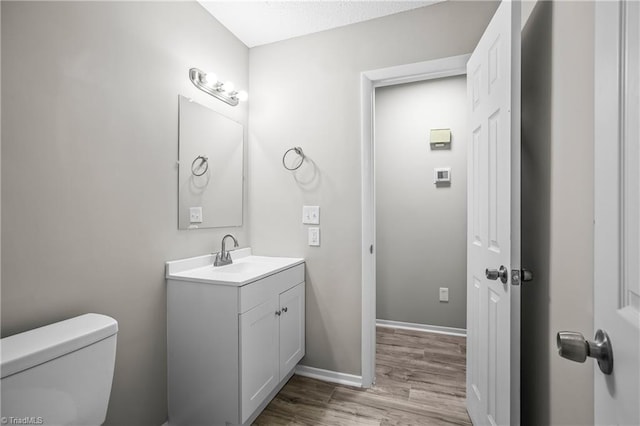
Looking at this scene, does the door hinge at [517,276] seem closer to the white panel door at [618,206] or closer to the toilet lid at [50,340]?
the white panel door at [618,206]

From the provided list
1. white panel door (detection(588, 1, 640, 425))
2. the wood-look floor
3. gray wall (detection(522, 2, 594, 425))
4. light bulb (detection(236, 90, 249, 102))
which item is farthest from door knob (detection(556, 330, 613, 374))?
light bulb (detection(236, 90, 249, 102))

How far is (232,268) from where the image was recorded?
6.54 feet

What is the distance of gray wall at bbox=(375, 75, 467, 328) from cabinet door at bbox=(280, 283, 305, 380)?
1.25 meters

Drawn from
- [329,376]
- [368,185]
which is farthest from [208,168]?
[329,376]

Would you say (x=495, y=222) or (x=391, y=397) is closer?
(x=495, y=222)

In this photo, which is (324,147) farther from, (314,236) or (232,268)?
(232,268)

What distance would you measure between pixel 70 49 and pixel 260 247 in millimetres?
1571

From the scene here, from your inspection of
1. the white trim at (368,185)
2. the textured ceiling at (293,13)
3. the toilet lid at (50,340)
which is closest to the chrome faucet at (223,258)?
the toilet lid at (50,340)

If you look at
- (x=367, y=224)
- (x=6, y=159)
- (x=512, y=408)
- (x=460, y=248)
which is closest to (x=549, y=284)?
(x=512, y=408)

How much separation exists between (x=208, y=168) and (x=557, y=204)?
1.84 m

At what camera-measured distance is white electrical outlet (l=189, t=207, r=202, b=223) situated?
6.07ft

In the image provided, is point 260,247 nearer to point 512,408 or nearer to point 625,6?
point 512,408

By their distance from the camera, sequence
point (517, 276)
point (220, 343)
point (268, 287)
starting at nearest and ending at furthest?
1. point (517, 276)
2. point (220, 343)
3. point (268, 287)

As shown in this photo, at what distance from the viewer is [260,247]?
2.37 meters
